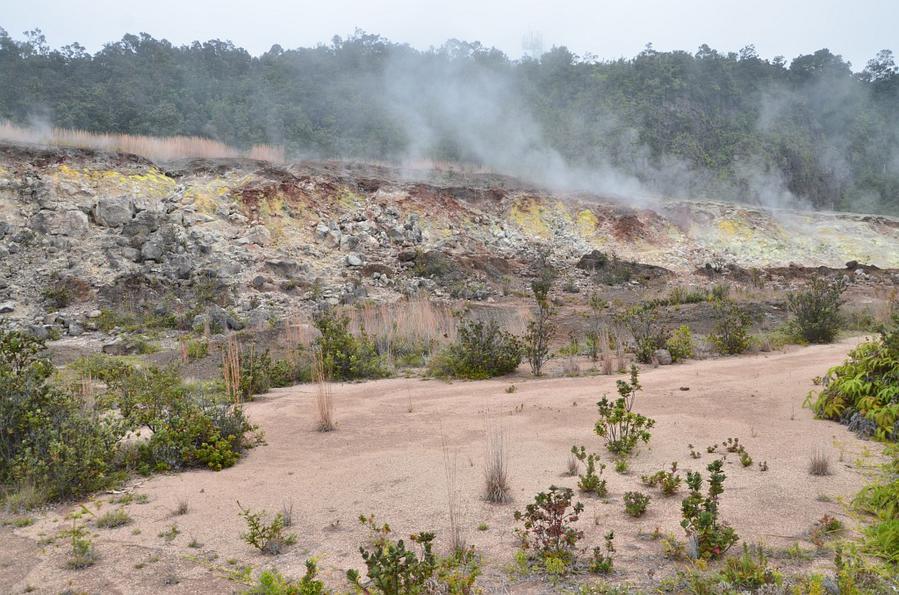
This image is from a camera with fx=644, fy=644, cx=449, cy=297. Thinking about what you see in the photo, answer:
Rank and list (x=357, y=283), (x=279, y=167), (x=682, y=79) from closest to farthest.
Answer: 1. (x=357, y=283)
2. (x=279, y=167)
3. (x=682, y=79)

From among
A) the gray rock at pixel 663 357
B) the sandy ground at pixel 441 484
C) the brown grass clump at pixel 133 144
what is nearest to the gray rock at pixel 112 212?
the brown grass clump at pixel 133 144

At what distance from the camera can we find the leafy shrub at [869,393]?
5.07m

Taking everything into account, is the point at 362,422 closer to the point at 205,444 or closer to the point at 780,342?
the point at 205,444

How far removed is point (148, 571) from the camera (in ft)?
11.0

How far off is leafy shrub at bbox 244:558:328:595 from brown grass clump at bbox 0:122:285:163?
65.5 feet

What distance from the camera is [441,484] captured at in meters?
4.51

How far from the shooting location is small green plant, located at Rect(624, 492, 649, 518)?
377cm

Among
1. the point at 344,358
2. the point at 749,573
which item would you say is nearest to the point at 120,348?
the point at 344,358

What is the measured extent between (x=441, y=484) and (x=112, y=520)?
2.11 metres

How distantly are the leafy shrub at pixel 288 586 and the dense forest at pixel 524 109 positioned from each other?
82.0 feet

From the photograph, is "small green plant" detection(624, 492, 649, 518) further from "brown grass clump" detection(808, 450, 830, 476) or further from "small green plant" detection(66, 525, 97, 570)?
"small green plant" detection(66, 525, 97, 570)

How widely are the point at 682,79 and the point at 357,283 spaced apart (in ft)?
93.8

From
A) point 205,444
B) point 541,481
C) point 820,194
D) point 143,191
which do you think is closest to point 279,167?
point 143,191

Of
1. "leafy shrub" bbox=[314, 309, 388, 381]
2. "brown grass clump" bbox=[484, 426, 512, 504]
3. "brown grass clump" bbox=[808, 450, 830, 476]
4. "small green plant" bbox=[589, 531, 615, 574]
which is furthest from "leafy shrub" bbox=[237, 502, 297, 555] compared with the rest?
"leafy shrub" bbox=[314, 309, 388, 381]
